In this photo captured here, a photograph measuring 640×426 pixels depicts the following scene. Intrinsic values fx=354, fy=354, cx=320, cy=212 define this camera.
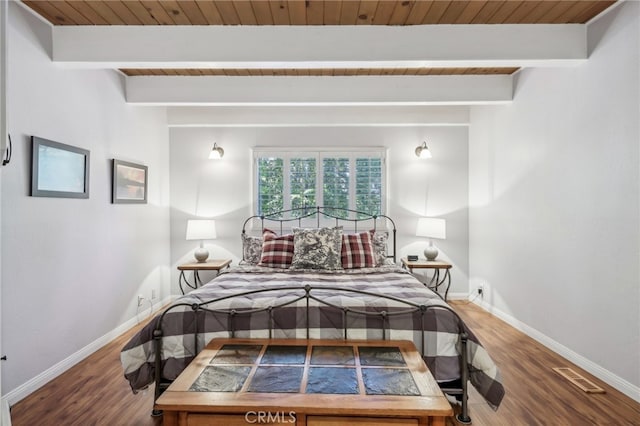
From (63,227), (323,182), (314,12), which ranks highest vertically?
(314,12)

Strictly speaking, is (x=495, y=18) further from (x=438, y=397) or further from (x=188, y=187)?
(x=188, y=187)

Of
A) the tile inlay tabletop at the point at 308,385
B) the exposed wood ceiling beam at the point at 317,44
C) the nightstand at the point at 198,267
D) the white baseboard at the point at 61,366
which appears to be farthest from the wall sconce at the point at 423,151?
the white baseboard at the point at 61,366

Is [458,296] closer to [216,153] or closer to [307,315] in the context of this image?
[307,315]

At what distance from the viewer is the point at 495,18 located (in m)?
2.62

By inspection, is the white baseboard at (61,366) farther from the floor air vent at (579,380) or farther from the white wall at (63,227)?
the floor air vent at (579,380)

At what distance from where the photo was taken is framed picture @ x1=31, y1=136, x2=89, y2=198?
2521 mm

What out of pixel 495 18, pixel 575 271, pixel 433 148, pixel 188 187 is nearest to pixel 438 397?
pixel 575 271

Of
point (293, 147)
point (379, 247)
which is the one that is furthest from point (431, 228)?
point (293, 147)

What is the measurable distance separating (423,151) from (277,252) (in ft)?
7.63

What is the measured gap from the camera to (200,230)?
4.27 metres

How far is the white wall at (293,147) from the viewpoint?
4.69 m

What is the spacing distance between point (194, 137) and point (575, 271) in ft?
14.5

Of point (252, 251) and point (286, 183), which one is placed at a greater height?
point (286, 183)

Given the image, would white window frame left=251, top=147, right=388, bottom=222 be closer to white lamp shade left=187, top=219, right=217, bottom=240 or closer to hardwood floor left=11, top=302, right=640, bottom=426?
white lamp shade left=187, top=219, right=217, bottom=240
